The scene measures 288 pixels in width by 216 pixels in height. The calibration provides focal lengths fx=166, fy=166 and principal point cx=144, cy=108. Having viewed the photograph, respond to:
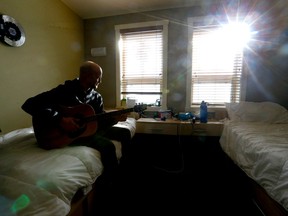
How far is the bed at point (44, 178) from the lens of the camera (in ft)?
2.33

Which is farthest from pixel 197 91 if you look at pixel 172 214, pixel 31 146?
pixel 31 146

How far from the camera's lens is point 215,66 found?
2432 mm

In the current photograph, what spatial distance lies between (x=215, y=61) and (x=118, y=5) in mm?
1633

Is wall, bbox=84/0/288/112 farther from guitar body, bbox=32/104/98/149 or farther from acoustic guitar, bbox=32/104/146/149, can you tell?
guitar body, bbox=32/104/98/149

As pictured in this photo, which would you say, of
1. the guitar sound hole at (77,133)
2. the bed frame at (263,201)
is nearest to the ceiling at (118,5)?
the guitar sound hole at (77,133)

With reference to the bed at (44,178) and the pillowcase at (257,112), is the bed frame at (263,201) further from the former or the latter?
the bed at (44,178)

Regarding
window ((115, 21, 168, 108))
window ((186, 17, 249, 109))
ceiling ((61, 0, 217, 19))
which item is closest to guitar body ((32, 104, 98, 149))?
window ((115, 21, 168, 108))

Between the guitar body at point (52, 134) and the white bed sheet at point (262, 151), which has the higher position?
the guitar body at point (52, 134)

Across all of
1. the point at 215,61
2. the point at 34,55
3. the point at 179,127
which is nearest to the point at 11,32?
the point at 34,55

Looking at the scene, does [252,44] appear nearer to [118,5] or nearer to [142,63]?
[142,63]

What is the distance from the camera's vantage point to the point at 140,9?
252 centimetres

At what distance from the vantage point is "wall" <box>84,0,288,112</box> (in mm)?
2248

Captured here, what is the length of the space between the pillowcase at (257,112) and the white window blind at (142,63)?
3.52 feet

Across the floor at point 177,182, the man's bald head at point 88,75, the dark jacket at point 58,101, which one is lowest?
the floor at point 177,182
